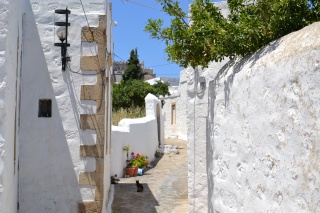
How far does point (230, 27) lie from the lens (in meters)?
4.62

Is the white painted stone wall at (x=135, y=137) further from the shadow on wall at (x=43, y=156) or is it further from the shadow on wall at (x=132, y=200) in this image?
the shadow on wall at (x=43, y=156)

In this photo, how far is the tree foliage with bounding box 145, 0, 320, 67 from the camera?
433 centimetres

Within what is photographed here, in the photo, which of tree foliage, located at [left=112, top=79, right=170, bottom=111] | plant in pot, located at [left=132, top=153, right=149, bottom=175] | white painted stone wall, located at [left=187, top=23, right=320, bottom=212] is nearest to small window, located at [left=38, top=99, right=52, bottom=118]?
white painted stone wall, located at [left=187, top=23, right=320, bottom=212]

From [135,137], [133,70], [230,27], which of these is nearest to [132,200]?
[135,137]

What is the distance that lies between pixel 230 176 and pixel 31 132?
11.6 ft

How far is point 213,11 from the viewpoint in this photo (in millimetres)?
5152

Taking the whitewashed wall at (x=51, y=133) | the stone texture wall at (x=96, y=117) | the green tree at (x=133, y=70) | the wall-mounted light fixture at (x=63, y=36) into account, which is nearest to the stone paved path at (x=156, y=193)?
the stone texture wall at (x=96, y=117)

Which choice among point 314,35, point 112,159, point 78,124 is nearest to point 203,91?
point 78,124

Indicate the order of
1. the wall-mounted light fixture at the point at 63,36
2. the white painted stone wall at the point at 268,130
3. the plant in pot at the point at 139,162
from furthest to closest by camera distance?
the plant in pot at the point at 139,162 < the wall-mounted light fixture at the point at 63,36 < the white painted stone wall at the point at 268,130

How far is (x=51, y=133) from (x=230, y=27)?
3.45 metres

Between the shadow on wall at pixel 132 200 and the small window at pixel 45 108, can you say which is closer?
the small window at pixel 45 108

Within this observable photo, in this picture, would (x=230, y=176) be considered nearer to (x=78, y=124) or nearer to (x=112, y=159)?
(x=78, y=124)

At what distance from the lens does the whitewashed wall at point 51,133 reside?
6758 millimetres

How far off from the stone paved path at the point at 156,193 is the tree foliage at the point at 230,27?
438 centimetres
